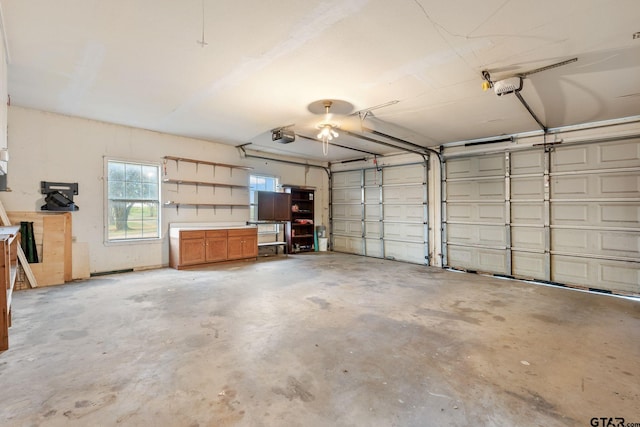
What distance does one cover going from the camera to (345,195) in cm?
862

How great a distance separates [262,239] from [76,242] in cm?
386

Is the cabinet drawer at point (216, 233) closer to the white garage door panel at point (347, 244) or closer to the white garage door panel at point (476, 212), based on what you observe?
the white garage door panel at point (347, 244)

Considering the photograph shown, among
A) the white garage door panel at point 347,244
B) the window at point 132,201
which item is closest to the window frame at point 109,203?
the window at point 132,201

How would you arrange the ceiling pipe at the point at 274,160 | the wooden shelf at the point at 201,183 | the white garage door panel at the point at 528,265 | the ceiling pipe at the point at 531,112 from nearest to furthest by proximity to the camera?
the ceiling pipe at the point at 531,112 → the white garage door panel at the point at 528,265 → the wooden shelf at the point at 201,183 → the ceiling pipe at the point at 274,160

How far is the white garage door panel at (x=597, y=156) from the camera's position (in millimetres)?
4402

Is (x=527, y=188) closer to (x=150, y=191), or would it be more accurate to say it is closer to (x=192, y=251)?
(x=192, y=251)

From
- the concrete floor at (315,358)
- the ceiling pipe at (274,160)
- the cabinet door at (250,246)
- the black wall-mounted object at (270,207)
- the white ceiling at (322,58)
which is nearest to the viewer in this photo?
the concrete floor at (315,358)

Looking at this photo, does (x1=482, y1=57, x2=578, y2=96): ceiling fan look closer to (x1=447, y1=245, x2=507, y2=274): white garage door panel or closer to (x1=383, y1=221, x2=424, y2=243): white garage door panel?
(x1=447, y1=245, x2=507, y2=274): white garage door panel

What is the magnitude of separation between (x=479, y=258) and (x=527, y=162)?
80.5 inches

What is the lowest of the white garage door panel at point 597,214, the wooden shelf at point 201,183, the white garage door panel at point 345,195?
the white garage door panel at point 597,214

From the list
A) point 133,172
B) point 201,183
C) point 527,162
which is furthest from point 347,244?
point 133,172

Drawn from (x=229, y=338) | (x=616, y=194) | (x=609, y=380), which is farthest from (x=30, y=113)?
(x=616, y=194)

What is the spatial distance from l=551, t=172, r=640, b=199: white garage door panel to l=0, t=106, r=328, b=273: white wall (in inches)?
273

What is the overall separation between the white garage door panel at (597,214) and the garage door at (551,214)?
0.04ft
